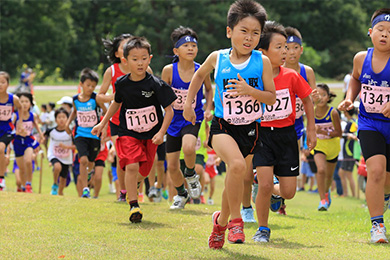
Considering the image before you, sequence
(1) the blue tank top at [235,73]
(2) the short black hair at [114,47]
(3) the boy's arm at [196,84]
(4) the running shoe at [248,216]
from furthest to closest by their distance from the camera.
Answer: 1. (2) the short black hair at [114,47]
2. (4) the running shoe at [248,216]
3. (3) the boy's arm at [196,84]
4. (1) the blue tank top at [235,73]

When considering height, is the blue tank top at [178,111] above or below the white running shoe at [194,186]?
above

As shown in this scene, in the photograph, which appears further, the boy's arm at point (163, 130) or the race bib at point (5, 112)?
the race bib at point (5, 112)

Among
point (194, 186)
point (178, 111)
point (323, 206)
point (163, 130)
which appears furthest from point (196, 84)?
point (323, 206)

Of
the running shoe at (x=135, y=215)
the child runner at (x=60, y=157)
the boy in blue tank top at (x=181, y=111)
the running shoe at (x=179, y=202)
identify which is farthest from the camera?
the child runner at (x=60, y=157)

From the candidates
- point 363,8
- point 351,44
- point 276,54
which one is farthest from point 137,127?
point 363,8

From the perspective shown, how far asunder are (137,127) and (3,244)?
2.43m

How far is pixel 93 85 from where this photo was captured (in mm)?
→ 11688

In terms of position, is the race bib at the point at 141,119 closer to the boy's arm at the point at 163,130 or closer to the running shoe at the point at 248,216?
the boy's arm at the point at 163,130

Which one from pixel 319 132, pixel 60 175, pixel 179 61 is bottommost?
pixel 60 175

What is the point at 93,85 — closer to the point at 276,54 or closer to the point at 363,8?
the point at 276,54

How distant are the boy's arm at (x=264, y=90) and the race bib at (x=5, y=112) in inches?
263

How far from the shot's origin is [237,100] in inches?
223

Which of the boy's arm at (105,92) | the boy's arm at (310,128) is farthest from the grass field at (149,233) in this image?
the boy's arm at (105,92)

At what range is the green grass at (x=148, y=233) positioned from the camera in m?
5.63
